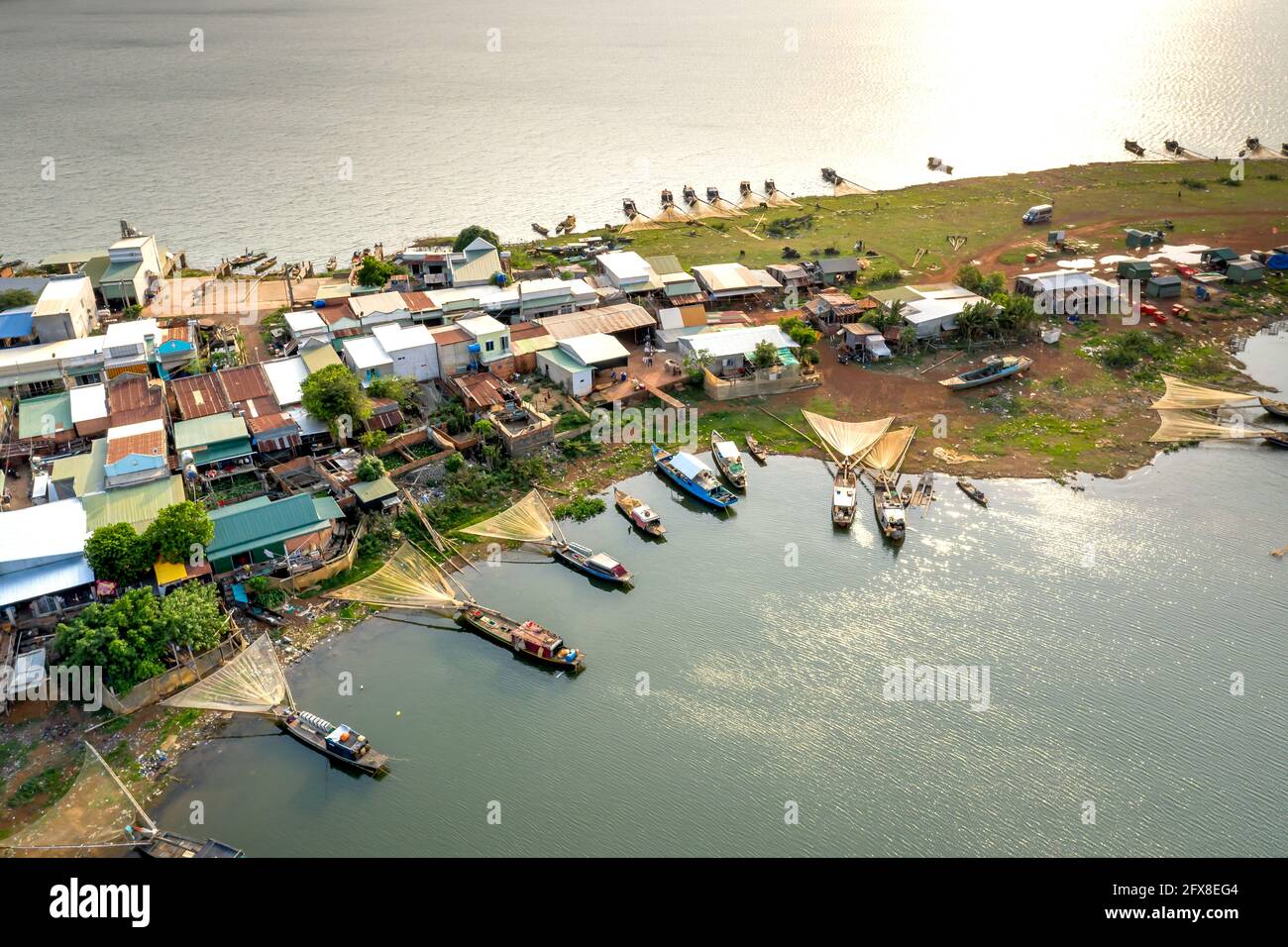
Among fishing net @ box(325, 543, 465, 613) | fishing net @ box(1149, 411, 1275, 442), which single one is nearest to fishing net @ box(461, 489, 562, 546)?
fishing net @ box(325, 543, 465, 613)

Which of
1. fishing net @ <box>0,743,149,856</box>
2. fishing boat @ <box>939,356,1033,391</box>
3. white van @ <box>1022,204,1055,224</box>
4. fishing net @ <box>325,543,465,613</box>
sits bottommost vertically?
fishing net @ <box>0,743,149,856</box>

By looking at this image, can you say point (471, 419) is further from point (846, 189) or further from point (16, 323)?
point (846, 189)

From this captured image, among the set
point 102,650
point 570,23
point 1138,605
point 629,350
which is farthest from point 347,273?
point 570,23

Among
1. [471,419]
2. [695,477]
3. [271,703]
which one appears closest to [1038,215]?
[695,477]

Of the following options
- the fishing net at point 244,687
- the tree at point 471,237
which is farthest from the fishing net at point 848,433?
the tree at point 471,237

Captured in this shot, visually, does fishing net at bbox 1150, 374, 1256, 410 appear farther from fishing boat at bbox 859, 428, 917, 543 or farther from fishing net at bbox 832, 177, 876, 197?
fishing net at bbox 832, 177, 876, 197

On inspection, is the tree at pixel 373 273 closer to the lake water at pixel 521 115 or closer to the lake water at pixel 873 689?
the lake water at pixel 521 115

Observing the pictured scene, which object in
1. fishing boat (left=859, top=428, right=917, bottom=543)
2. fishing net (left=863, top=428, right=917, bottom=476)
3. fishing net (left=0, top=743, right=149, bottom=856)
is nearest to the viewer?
fishing net (left=0, top=743, right=149, bottom=856)
